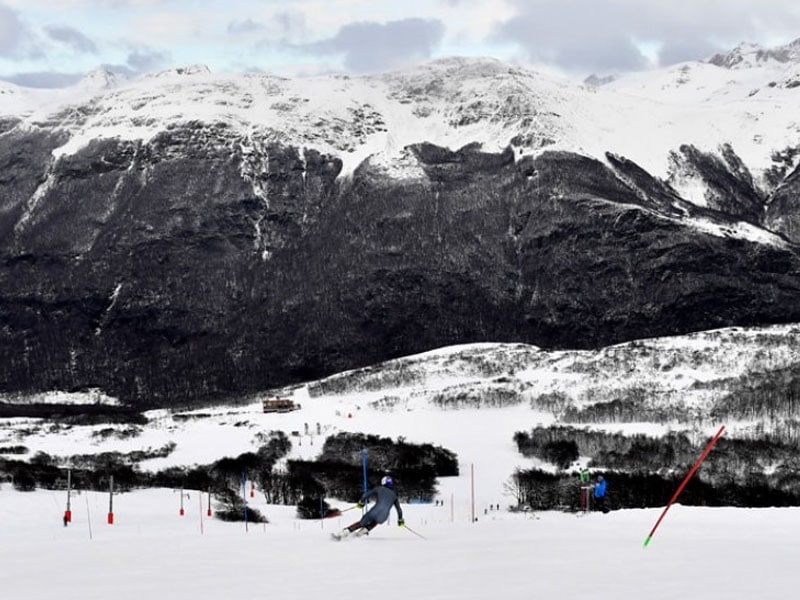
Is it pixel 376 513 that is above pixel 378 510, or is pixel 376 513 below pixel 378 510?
below

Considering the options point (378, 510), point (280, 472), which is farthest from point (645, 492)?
point (378, 510)

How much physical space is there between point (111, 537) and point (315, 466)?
389 feet

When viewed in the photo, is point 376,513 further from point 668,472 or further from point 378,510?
point 668,472

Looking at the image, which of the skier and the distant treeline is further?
the distant treeline

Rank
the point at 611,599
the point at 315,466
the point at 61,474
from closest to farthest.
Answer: the point at 611,599, the point at 61,474, the point at 315,466

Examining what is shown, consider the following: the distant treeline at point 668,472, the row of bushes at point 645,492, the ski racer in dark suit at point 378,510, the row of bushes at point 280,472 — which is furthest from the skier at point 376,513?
the distant treeline at point 668,472

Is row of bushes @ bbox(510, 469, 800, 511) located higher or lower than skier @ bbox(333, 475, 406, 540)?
lower

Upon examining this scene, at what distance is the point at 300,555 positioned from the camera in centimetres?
3897

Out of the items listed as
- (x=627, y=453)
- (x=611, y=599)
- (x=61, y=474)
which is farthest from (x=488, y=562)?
(x=627, y=453)

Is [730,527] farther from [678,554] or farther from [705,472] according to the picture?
[705,472]

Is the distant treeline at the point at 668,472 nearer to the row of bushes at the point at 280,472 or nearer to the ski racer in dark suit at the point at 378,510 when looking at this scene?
the row of bushes at the point at 280,472

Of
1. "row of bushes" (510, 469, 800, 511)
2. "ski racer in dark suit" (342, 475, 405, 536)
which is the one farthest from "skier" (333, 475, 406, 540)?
"row of bushes" (510, 469, 800, 511)

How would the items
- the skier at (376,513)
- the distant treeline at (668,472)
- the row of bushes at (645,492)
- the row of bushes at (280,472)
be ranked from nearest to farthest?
the skier at (376,513) < the row of bushes at (645,492) < the row of bushes at (280,472) < the distant treeline at (668,472)

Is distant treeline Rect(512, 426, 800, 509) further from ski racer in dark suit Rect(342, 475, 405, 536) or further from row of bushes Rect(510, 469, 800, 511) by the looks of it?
ski racer in dark suit Rect(342, 475, 405, 536)
